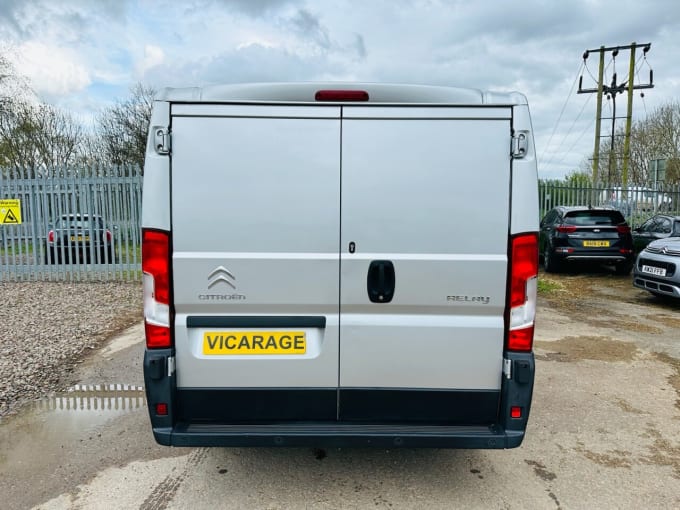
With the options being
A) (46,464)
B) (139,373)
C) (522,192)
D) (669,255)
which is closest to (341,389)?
(522,192)

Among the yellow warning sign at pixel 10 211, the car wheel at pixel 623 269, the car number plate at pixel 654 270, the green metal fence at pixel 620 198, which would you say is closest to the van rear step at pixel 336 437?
the car number plate at pixel 654 270

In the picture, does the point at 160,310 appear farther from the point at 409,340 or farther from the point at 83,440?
the point at 83,440

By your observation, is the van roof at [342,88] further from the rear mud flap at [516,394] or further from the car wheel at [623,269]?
the car wheel at [623,269]

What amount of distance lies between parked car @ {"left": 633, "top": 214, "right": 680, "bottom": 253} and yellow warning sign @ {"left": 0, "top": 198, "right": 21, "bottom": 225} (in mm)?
13012

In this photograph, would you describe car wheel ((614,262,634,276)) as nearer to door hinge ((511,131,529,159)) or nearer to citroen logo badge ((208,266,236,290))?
door hinge ((511,131,529,159))

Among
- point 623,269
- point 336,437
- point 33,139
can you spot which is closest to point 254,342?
point 336,437

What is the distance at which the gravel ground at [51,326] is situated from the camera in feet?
16.1

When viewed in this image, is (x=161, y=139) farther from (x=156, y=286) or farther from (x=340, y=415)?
(x=340, y=415)

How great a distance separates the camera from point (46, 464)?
3.34 m

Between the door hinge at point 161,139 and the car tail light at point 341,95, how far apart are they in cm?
77

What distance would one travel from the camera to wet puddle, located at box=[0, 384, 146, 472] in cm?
361

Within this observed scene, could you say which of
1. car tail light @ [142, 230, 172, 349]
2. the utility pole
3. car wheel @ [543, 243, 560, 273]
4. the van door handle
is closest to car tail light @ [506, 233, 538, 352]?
the van door handle

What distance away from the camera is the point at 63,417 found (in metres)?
4.10

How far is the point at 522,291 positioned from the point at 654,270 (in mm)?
6932
